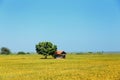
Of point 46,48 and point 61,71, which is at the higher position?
point 46,48

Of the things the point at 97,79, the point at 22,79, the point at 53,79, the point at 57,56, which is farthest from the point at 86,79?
the point at 57,56

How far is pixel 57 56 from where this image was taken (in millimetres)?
105312

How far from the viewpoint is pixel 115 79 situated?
23.0 m

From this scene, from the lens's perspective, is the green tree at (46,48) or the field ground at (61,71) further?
the green tree at (46,48)

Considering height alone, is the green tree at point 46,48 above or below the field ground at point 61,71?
above

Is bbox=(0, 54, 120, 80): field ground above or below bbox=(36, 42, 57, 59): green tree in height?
below

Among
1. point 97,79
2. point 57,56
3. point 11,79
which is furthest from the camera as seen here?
point 57,56

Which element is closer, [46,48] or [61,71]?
[61,71]

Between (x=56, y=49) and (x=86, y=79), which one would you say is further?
(x=56, y=49)

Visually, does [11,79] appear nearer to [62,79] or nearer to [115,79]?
[62,79]

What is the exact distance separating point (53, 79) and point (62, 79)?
28.3 inches

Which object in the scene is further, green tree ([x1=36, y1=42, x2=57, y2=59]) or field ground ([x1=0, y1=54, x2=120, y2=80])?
green tree ([x1=36, y1=42, x2=57, y2=59])

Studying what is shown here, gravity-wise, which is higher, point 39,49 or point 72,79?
point 39,49

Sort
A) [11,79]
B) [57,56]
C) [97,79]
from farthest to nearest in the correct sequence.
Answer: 1. [57,56]
2. [11,79]
3. [97,79]
